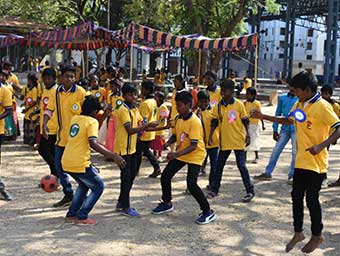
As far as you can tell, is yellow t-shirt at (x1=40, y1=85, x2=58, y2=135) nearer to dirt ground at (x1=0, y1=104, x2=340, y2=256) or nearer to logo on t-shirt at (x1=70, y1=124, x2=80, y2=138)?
dirt ground at (x1=0, y1=104, x2=340, y2=256)

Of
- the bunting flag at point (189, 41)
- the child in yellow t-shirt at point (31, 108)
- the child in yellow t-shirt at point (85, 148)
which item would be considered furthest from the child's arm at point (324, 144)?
the bunting flag at point (189, 41)

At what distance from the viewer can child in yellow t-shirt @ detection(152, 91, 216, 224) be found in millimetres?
5500

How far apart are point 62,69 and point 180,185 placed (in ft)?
8.32

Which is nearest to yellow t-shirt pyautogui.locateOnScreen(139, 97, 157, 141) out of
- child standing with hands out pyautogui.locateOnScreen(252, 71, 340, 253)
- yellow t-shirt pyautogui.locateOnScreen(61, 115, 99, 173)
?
yellow t-shirt pyautogui.locateOnScreen(61, 115, 99, 173)

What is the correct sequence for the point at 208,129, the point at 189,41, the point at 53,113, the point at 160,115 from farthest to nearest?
the point at 189,41 < the point at 160,115 < the point at 208,129 < the point at 53,113

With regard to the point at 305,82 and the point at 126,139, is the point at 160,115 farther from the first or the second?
the point at 305,82

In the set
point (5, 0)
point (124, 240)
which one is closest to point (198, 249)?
point (124, 240)

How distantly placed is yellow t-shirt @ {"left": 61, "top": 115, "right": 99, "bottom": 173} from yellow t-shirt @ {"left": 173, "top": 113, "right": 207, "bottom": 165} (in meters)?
0.95

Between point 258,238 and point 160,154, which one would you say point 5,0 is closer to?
point 160,154

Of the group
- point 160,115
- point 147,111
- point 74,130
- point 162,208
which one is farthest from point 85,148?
point 160,115

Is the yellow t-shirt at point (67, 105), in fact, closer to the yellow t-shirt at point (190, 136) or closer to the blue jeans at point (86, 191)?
the blue jeans at point (86, 191)

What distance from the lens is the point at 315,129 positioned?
4523mm

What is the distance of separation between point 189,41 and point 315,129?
9414 millimetres

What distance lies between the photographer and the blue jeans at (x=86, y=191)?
17.5 ft
